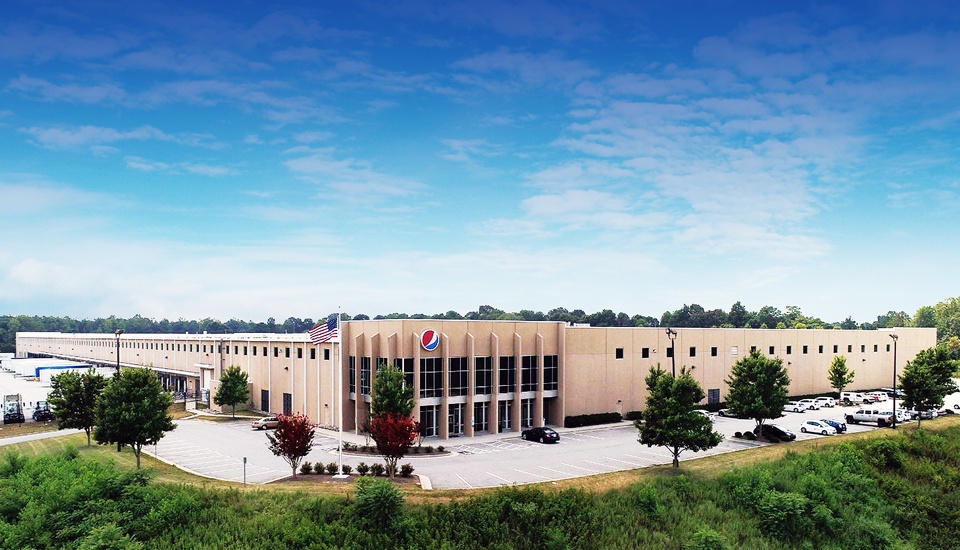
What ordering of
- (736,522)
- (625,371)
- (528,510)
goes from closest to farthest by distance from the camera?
(528,510) < (736,522) < (625,371)

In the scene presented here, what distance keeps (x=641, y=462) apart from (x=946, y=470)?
2035 cm

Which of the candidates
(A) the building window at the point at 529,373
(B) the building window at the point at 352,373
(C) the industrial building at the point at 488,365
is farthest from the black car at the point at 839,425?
(B) the building window at the point at 352,373

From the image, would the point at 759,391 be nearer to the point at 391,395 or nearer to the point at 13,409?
the point at 391,395

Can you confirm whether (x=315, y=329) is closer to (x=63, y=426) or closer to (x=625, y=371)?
(x=63, y=426)

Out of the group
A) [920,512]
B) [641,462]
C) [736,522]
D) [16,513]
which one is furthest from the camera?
[641,462]

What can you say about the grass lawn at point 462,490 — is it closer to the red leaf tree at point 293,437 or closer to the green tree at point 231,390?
the red leaf tree at point 293,437

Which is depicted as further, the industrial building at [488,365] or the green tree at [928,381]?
the green tree at [928,381]

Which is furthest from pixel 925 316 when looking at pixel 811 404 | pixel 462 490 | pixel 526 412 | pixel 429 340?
pixel 462 490

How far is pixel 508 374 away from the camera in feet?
159

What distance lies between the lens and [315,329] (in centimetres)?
3453

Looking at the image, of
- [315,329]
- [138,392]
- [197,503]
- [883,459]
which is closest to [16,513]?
[197,503]

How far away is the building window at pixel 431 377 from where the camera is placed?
44594 mm

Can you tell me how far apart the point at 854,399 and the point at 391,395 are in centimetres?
5822

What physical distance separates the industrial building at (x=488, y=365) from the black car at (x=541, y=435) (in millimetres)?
2905
